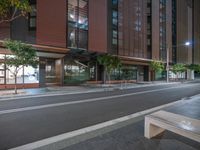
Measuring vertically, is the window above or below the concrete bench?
above

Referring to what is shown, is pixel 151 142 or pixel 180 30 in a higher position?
pixel 180 30

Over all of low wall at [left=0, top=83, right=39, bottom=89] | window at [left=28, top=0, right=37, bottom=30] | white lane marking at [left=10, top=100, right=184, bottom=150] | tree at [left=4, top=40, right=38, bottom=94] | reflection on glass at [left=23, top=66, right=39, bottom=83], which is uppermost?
window at [left=28, top=0, right=37, bottom=30]

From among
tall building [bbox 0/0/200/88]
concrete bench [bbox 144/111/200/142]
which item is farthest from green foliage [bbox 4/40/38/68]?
concrete bench [bbox 144/111/200/142]

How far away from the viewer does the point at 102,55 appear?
95.3ft

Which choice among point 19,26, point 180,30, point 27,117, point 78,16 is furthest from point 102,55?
point 180,30

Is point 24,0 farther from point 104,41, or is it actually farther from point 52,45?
point 104,41

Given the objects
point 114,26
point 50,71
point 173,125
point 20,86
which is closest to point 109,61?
point 50,71

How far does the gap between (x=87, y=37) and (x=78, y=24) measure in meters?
2.44

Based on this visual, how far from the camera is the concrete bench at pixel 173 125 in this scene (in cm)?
440

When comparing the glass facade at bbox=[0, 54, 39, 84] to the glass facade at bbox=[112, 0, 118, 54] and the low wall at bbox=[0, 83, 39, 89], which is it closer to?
the low wall at bbox=[0, 83, 39, 89]

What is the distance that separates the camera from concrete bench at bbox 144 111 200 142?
4.40 metres

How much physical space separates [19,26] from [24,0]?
1834 centimetres

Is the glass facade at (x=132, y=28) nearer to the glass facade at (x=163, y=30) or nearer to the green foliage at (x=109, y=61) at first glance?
the green foliage at (x=109, y=61)

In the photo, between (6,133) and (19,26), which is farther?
(19,26)
